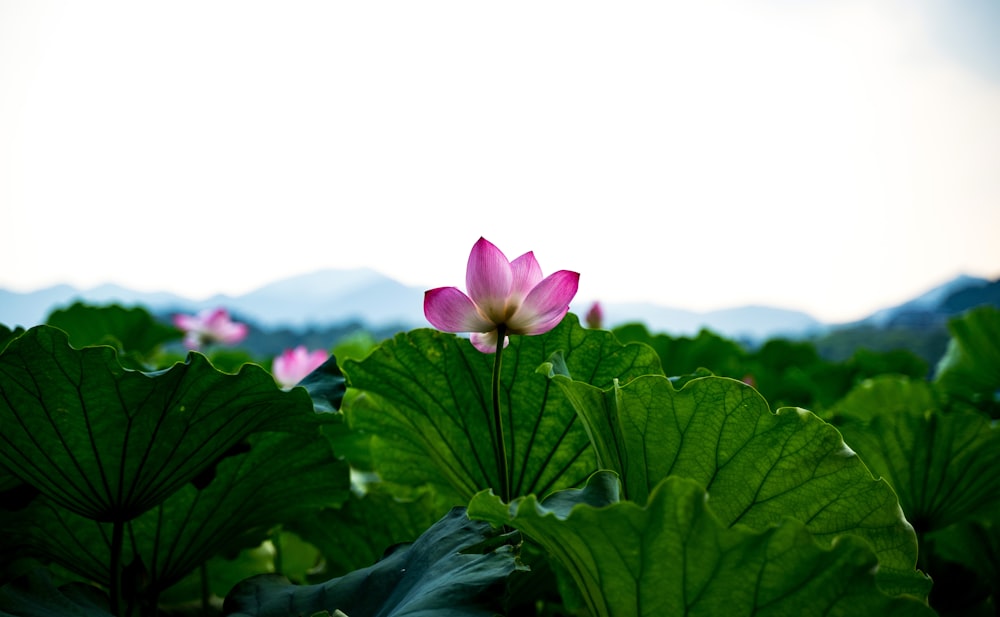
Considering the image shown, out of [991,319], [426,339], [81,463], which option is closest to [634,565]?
[426,339]

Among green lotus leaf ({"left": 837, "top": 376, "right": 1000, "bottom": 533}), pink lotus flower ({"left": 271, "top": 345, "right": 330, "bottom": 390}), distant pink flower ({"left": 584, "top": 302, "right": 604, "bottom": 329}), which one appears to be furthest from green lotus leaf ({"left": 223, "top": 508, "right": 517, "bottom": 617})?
distant pink flower ({"left": 584, "top": 302, "right": 604, "bottom": 329})

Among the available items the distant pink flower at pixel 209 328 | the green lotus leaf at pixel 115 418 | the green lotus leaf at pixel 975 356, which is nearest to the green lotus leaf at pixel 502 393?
the green lotus leaf at pixel 115 418

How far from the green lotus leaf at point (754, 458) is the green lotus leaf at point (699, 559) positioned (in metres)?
0.08

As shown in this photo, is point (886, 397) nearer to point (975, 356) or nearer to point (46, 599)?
point (975, 356)

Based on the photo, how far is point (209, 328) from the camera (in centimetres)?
252

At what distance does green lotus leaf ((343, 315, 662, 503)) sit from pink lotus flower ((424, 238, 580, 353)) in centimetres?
9

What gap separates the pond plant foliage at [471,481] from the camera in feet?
1.23

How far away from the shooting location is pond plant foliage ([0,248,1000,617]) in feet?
1.23

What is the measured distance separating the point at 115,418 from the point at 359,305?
327 inches

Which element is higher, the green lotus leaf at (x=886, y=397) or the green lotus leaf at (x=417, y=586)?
the green lotus leaf at (x=417, y=586)

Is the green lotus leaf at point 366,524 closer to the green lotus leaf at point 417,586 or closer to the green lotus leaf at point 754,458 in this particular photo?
the green lotus leaf at point 417,586

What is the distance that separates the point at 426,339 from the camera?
63 centimetres

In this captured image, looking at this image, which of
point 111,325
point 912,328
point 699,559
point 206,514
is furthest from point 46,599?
point 912,328

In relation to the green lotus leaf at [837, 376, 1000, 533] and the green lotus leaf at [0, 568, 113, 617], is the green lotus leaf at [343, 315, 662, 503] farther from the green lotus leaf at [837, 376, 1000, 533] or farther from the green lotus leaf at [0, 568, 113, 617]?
the green lotus leaf at [837, 376, 1000, 533]
